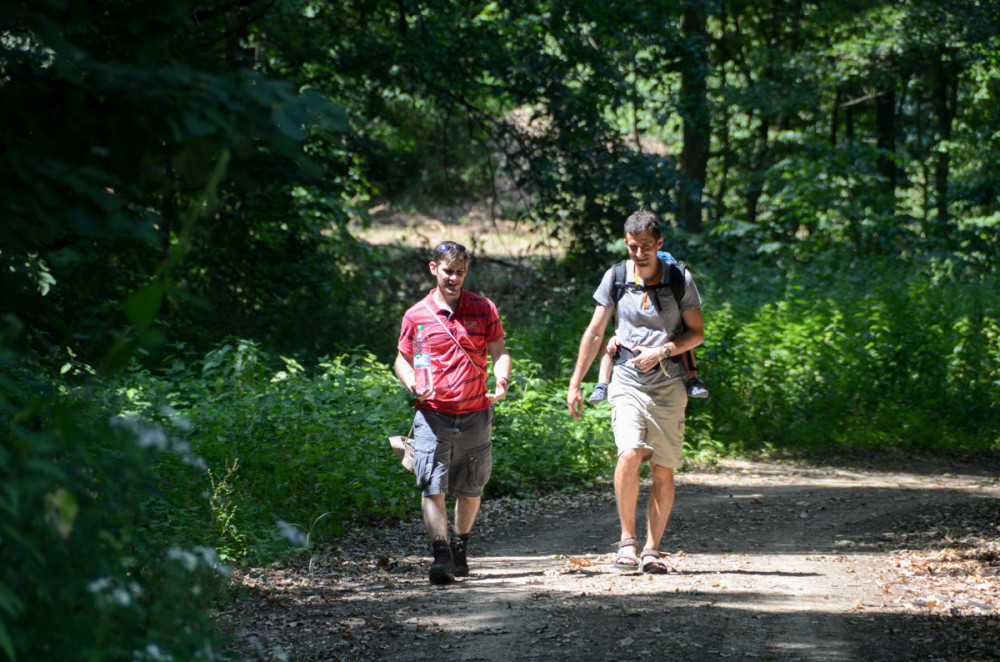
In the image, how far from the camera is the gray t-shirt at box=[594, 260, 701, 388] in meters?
5.84

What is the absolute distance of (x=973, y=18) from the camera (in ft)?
56.1

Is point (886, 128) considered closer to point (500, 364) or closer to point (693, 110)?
point (693, 110)

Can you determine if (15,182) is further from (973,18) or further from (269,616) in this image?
(973,18)

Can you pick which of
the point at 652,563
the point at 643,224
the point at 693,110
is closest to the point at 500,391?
the point at 643,224

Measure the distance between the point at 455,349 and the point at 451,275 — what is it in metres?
0.45

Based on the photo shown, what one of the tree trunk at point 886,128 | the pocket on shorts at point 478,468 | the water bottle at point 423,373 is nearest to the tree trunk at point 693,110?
the tree trunk at point 886,128

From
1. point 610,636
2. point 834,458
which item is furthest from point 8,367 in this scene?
point 834,458

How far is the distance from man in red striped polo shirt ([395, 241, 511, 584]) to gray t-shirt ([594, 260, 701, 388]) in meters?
0.76

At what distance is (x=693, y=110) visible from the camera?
1440 centimetres

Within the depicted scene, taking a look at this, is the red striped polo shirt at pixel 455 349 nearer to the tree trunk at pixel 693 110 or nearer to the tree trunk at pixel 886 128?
the tree trunk at pixel 693 110

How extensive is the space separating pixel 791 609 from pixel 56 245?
4.05 meters

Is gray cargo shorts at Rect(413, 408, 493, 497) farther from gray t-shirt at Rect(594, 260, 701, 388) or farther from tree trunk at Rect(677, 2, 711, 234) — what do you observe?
tree trunk at Rect(677, 2, 711, 234)

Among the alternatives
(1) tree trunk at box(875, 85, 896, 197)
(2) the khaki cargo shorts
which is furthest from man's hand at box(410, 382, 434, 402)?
(1) tree trunk at box(875, 85, 896, 197)

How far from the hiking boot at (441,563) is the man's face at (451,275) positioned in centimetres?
150
